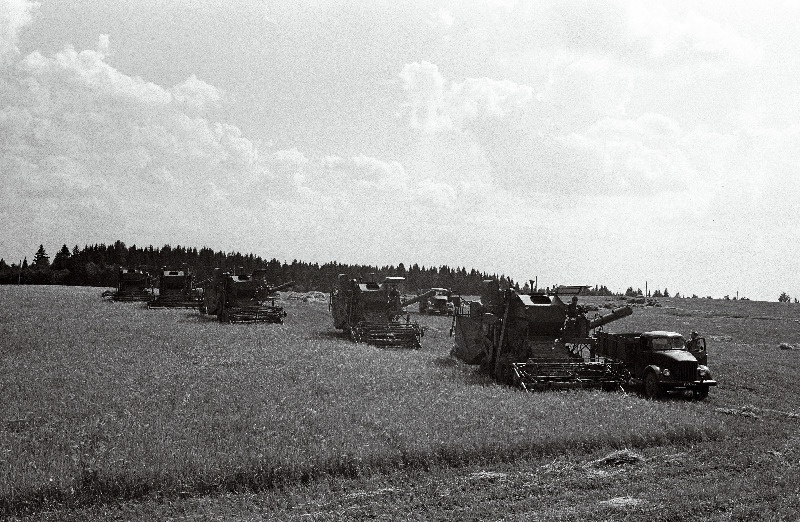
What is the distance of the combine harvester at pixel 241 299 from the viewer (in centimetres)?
4238

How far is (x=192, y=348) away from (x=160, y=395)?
10832 mm

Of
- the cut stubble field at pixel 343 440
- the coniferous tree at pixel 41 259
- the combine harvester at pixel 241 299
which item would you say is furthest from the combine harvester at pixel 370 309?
the coniferous tree at pixel 41 259

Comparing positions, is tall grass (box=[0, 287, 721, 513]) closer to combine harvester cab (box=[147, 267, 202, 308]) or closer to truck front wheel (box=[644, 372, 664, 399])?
truck front wheel (box=[644, 372, 664, 399])

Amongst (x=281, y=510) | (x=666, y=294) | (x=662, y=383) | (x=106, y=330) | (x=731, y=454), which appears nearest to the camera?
(x=281, y=510)

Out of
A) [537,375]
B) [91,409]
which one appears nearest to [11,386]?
[91,409]

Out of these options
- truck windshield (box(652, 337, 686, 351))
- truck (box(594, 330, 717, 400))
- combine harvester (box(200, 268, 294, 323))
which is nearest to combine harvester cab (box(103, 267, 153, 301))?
combine harvester (box(200, 268, 294, 323))

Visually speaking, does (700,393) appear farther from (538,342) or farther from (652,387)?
(538,342)

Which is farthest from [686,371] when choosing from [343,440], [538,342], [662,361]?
[343,440]

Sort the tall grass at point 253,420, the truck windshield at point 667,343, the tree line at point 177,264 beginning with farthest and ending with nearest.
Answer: the tree line at point 177,264 < the truck windshield at point 667,343 < the tall grass at point 253,420

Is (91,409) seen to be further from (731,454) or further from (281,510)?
(731,454)

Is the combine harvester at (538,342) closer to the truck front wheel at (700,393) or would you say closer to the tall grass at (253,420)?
the tall grass at (253,420)

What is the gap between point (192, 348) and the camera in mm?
27516

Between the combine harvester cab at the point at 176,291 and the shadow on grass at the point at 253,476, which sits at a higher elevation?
the combine harvester cab at the point at 176,291

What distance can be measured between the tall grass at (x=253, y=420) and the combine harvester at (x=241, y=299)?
1550 centimetres
